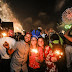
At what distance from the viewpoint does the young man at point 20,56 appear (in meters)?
3.36

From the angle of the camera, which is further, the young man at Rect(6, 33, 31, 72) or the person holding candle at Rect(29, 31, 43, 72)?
the person holding candle at Rect(29, 31, 43, 72)

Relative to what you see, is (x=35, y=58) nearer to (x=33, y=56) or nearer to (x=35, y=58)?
(x=35, y=58)

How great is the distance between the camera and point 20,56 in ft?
11.2

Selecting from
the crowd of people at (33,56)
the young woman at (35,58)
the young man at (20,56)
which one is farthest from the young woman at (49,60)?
the young man at (20,56)

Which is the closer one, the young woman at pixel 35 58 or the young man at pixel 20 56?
the young man at pixel 20 56

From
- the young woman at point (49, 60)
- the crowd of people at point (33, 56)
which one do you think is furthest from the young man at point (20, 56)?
the young woman at point (49, 60)

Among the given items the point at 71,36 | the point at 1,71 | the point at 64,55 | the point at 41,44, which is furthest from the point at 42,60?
the point at 1,71

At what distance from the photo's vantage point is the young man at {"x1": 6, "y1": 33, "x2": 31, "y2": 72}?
336 centimetres

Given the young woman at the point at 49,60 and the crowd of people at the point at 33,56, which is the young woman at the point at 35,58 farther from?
the young woman at the point at 49,60

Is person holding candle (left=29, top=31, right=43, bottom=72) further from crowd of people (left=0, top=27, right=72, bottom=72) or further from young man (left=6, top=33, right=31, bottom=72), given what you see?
young man (left=6, top=33, right=31, bottom=72)

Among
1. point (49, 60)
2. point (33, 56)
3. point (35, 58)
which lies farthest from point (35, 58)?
point (49, 60)

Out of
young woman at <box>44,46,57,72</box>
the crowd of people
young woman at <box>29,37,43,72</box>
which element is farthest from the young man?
young woman at <box>44,46,57,72</box>

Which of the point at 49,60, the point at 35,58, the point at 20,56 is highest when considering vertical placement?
the point at 20,56

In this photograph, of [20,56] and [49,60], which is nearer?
[20,56]
